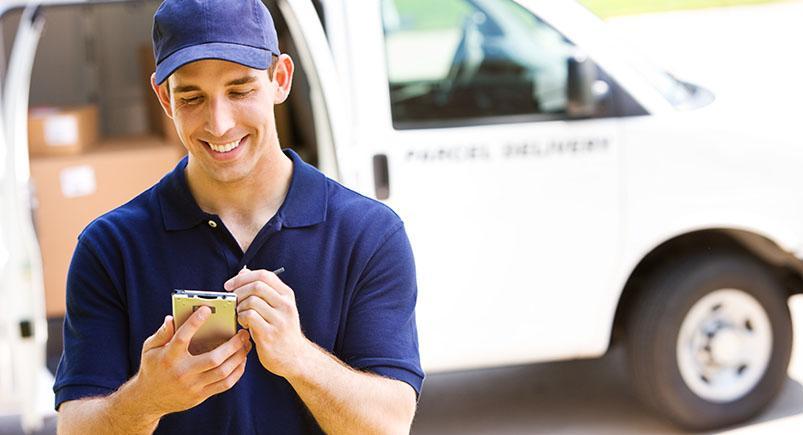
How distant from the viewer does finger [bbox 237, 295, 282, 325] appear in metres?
1.56

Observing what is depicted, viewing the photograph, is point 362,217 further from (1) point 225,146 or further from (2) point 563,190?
(2) point 563,190

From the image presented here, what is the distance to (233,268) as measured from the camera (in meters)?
1.76

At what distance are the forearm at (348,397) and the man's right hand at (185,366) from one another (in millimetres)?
92

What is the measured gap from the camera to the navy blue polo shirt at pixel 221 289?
5.69 feet

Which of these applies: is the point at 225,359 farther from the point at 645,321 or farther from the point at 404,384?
the point at 645,321

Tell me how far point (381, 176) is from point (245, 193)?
2168 mm

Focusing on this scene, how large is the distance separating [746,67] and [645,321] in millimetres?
9216

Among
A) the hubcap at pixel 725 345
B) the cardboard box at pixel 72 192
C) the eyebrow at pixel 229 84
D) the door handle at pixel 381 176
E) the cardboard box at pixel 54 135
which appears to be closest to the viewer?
the eyebrow at pixel 229 84

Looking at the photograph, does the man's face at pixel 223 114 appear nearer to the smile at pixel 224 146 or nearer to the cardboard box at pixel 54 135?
the smile at pixel 224 146

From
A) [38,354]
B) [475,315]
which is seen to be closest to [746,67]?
[475,315]

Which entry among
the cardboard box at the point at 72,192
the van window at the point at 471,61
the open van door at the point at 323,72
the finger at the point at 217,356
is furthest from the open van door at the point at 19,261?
the finger at the point at 217,356

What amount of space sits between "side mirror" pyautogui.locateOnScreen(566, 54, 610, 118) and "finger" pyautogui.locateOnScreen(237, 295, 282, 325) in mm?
2795

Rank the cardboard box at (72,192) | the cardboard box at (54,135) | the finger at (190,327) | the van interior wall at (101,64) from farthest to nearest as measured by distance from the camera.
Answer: the van interior wall at (101,64)
the cardboard box at (54,135)
the cardboard box at (72,192)
the finger at (190,327)

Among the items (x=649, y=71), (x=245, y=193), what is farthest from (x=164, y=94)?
(x=649, y=71)
